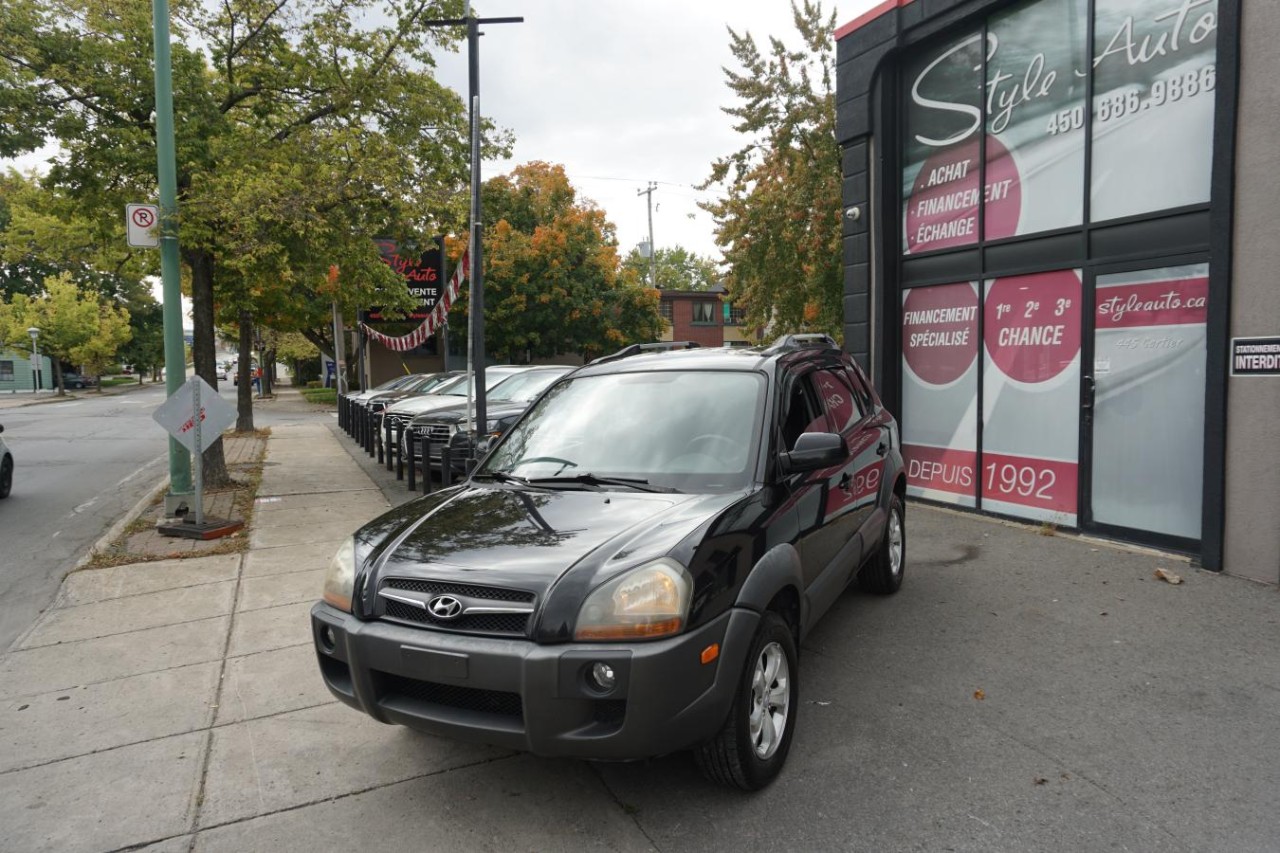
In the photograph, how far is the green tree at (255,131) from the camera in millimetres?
8727

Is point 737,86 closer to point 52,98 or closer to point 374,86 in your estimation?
point 374,86

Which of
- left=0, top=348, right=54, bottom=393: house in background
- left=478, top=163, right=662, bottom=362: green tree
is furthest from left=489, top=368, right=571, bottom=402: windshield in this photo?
left=0, top=348, right=54, bottom=393: house in background

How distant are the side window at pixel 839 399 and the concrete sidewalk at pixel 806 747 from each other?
4.30ft

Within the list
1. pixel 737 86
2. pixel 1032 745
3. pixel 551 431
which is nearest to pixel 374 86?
pixel 737 86

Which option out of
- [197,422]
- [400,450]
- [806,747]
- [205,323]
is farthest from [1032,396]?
[205,323]

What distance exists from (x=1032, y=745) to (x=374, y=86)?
1003cm

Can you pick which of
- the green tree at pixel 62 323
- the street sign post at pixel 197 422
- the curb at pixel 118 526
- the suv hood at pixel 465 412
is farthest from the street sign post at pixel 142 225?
the green tree at pixel 62 323

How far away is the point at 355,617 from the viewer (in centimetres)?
308

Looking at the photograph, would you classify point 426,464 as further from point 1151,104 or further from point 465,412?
point 1151,104

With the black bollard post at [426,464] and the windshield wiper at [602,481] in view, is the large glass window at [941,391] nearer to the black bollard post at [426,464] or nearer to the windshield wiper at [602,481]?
Answer: the black bollard post at [426,464]

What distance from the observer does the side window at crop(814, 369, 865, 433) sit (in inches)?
183

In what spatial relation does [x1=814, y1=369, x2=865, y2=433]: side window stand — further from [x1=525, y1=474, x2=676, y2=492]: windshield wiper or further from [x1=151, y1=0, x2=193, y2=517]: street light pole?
[x1=151, y1=0, x2=193, y2=517]: street light pole

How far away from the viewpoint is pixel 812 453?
11.6ft

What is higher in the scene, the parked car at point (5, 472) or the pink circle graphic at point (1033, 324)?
the pink circle graphic at point (1033, 324)
